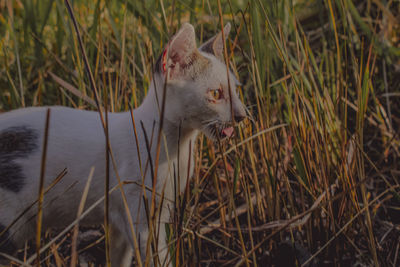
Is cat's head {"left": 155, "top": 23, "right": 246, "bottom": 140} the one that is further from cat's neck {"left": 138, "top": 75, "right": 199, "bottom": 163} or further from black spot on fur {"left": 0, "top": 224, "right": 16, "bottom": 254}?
black spot on fur {"left": 0, "top": 224, "right": 16, "bottom": 254}

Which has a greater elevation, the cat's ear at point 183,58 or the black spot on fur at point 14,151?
the cat's ear at point 183,58

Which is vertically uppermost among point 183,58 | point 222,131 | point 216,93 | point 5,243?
point 183,58

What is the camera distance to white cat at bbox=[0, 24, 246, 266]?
3.35ft

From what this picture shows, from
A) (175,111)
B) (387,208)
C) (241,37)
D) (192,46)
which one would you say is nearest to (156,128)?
(175,111)

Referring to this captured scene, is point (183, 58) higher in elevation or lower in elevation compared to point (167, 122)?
higher

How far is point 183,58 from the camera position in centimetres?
104

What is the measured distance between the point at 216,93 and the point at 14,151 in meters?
0.55

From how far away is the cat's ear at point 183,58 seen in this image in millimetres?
987

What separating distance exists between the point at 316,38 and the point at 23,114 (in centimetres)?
170

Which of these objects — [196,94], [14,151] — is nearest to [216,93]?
[196,94]

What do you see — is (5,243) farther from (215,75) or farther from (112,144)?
(215,75)

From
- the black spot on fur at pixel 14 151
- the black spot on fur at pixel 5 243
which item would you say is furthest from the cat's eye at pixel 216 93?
the black spot on fur at pixel 5 243

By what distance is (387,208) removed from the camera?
1.43 metres

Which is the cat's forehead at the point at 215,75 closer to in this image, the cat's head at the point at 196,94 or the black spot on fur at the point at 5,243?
the cat's head at the point at 196,94
